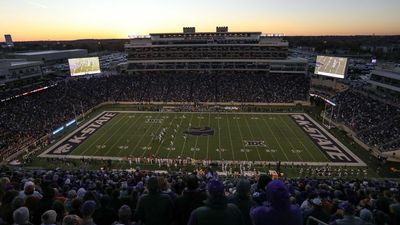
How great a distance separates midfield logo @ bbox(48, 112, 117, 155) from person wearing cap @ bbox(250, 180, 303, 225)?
31.2 metres

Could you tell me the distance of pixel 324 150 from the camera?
3184 centimetres

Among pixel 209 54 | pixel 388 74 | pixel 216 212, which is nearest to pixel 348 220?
pixel 216 212

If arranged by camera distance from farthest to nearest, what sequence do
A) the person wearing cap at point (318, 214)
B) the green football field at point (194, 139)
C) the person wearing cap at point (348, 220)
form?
1. the green football field at point (194, 139)
2. the person wearing cap at point (318, 214)
3. the person wearing cap at point (348, 220)

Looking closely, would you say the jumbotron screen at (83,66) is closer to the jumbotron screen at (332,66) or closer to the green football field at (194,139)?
the green football field at (194,139)

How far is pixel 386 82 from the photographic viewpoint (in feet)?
144

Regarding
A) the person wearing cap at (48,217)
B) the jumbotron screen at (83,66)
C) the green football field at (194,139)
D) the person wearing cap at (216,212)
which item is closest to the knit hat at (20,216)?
Answer: the person wearing cap at (48,217)

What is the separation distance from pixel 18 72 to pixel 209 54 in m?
37.0

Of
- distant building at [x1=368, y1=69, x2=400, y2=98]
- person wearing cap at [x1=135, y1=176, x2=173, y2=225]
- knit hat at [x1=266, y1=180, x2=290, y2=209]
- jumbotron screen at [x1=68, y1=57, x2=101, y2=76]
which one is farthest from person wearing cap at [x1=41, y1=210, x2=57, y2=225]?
jumbotron screen at [x1=68, y1=57, x2=101, y2=76]

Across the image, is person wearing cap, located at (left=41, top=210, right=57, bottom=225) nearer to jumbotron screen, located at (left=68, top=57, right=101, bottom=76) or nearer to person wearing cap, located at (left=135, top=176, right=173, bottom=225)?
person wearing cap, located at (left=135, top=176, right=173, bottom=225)

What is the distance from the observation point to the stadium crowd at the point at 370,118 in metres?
32.3

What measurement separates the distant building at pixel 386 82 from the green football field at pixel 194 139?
13.5 meters

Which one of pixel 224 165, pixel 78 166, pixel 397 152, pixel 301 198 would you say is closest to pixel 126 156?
pixel 78 166

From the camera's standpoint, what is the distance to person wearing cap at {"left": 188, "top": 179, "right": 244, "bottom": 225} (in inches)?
141

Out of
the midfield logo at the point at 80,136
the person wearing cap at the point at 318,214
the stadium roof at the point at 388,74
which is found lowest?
the midfield logo at the point at 80,136
